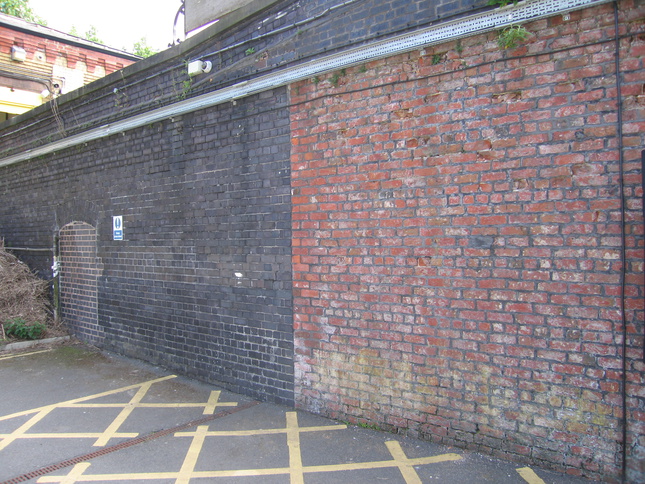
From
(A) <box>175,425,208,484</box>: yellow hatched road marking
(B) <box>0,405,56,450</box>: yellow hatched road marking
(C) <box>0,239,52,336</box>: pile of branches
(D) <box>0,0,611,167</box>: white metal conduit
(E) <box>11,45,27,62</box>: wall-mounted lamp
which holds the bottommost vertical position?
(A) <box>175,425,208,484</box>: yellow hatched road marking

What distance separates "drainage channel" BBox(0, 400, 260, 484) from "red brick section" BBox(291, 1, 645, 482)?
0.97 m

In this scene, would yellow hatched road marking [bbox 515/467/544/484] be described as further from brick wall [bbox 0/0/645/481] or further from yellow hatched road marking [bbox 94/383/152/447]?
yellow hatched road marking [bbox 94/383/152/447]

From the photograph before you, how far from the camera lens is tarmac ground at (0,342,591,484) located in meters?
3.44

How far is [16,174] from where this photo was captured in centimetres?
940

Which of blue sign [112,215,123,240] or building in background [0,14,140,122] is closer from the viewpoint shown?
blue sign [112,215,123,240]

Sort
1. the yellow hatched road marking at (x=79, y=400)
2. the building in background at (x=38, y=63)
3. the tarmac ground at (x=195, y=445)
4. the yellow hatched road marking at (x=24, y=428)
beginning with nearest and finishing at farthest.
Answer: the tarmac ground at (x=195, y=445), the yellow hatched road marking at (x=24, y=428), the yellow hatched road marking at (x=79, y=400), the building in background at (x=38, y=63)

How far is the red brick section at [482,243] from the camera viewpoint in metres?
3.12

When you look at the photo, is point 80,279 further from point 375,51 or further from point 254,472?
point 375,51

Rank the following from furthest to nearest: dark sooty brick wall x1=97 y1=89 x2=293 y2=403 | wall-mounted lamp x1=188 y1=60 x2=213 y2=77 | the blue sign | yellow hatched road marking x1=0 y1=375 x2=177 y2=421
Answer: the blue sign < wall-mounted lamp x1=188 y1=60 x2=213 y2=77 < dark sooty brick wall x1=97 y1=89 x2=293 y2=403 < yellow hatched road marking x1=0 y1=375 x2=177 y2=421

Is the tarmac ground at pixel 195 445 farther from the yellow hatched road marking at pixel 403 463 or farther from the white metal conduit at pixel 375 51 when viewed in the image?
the white metal conduit at pixel 375 51

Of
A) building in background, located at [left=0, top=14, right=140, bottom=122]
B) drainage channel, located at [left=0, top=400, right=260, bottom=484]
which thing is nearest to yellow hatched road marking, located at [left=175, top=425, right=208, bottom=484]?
drainage channel, located at [left=0, top=400, right=260, bottom=484]

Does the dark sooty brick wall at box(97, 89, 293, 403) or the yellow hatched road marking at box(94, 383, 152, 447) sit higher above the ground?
the dark sooty brick wall at box(97, 89, 293, 403)

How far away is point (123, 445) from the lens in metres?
4.01

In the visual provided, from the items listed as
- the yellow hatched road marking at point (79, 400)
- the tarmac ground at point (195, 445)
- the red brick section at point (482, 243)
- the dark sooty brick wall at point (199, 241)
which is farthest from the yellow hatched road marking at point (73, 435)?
the red brick section at point (482, 243)
